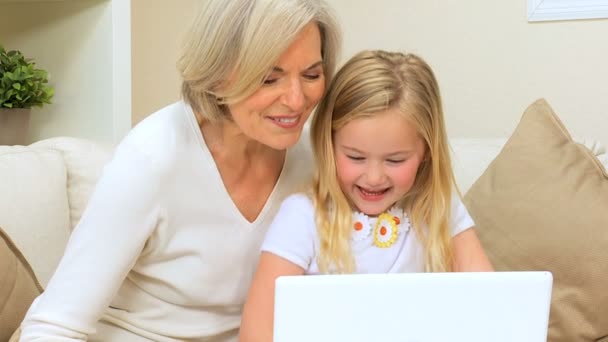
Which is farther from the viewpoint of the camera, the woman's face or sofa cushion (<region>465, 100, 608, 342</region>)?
sofa cushion (<region>465, 100, 608, 342</region>)

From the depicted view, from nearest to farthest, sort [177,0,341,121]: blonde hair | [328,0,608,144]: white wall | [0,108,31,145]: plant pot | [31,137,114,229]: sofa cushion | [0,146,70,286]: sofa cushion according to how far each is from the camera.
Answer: [177,0,341,121]: blonde hair < [0,146,70,286]: sofa cushion < [31,137,114,229]: sofa cushion < [0,108,31,145]: plant pot < [328,0,608,144]: white wall

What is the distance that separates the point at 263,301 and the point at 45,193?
1.82ft

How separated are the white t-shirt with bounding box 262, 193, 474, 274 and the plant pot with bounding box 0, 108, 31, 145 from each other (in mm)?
729

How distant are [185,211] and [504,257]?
0.69 meters

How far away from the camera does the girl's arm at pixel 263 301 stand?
130 centimetres

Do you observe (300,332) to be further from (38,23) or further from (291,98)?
(38,23)

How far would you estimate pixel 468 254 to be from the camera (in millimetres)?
1433

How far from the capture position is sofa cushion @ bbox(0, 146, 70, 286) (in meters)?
1.53

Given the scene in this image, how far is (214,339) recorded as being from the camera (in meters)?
1.43

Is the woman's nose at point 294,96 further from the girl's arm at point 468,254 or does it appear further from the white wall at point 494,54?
the white wall at point 494,54

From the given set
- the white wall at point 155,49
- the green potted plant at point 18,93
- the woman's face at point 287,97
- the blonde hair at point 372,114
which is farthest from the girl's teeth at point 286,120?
the white wall at point 155,49

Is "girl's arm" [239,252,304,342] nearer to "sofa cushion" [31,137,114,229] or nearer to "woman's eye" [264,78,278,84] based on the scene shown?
"woman's eye" [264,78,278,84]

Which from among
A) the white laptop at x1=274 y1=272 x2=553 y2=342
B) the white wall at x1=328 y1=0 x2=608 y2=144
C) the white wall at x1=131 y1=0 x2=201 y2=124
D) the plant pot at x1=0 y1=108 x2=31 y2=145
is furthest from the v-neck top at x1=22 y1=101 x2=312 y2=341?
the white wall at x1=131 y1=0 x2=201 y2=124

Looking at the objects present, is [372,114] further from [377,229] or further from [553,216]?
[553,216]
